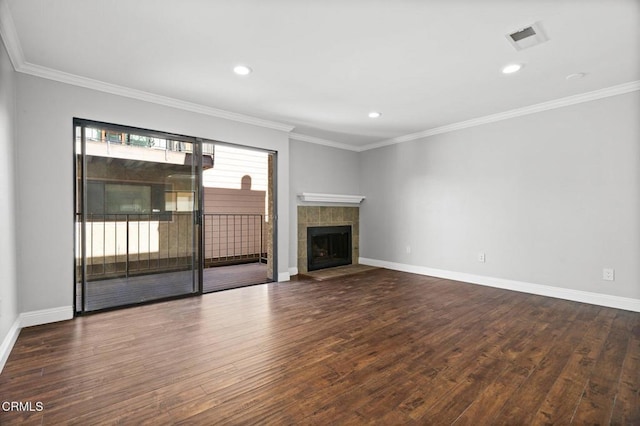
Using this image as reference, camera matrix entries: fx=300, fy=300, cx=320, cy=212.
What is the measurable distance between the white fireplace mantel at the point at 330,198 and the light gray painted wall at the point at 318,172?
15cm

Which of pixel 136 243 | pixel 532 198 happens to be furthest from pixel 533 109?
pixel 136 243

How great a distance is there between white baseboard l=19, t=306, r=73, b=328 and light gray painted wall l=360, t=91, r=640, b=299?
4.80 m

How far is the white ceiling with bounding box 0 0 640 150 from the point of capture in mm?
2061

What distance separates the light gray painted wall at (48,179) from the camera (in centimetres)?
285

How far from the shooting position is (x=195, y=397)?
5.80 feet

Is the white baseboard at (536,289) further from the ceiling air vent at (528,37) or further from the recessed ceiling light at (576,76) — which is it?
the ceiling air vent at (528,37)

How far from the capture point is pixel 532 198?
157 inches

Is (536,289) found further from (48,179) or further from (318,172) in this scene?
(48,179)

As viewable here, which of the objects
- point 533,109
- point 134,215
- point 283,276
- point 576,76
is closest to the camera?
point 576,76

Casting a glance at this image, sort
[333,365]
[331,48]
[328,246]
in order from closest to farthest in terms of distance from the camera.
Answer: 1. [333,365]
2. [331,48]
3. [328,246]

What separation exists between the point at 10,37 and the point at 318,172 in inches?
163

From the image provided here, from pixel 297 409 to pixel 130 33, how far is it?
2907 millimetres

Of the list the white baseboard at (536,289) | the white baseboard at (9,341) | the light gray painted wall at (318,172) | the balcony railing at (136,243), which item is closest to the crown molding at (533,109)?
the light gray painted wall at (318,172)

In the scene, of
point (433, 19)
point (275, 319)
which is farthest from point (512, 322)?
point (433, 19)
